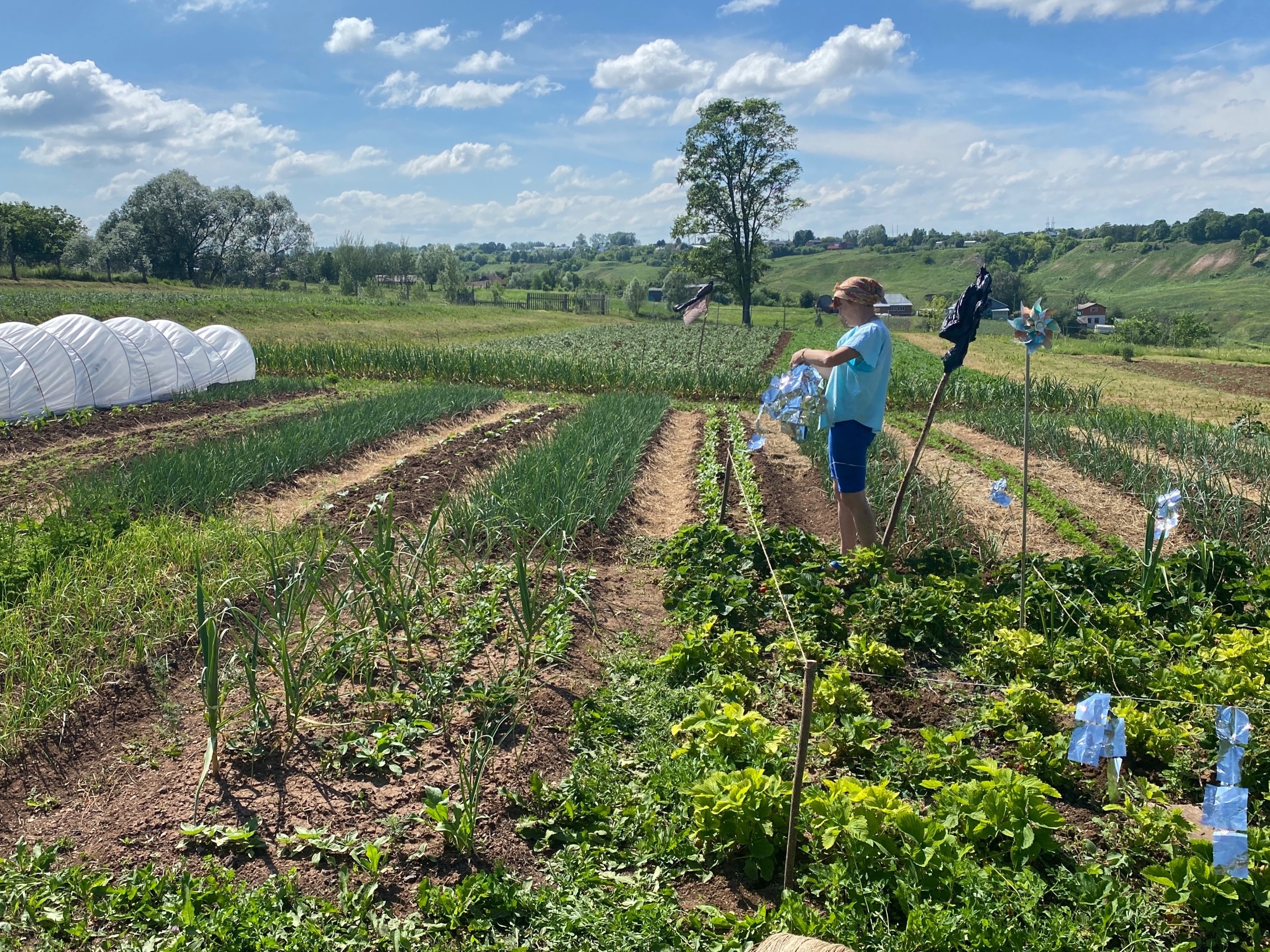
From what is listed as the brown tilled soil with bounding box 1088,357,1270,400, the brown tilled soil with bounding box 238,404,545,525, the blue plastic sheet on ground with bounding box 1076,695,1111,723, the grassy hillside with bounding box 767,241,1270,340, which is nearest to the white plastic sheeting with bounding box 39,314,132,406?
the brown tilled soil with bounding box 238,404,545,525

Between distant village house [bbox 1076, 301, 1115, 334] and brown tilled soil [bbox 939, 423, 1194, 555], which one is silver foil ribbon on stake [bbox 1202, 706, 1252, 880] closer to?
brown tilled soil [bbox 939, 423, 1194, 555]

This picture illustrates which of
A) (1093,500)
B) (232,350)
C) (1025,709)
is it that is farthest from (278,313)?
(1025,709)

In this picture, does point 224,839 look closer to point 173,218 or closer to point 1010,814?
point 1010,814

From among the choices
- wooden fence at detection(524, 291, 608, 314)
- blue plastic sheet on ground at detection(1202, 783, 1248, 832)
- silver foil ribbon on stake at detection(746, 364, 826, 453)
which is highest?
wooden fence at detection(524, 291, 608, 314)

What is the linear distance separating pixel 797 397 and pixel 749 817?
262cm

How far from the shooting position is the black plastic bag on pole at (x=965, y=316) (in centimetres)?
422

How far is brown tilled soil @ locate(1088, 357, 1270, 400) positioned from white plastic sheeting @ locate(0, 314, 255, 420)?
2156 centimetres

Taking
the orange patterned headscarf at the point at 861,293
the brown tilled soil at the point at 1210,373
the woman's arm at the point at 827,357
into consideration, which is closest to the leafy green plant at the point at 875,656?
the woman's arm at the point at 827,357

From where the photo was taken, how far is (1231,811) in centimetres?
198

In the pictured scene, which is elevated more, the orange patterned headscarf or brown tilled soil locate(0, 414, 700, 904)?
the orange patterned headscarf

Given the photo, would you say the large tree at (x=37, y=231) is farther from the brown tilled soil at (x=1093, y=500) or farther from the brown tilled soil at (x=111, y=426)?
the brown tilled soil at (x=1093, y=500)

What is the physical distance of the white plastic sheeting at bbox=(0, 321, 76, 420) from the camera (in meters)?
10.4

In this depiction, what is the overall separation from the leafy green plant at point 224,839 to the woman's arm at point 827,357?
3.27m

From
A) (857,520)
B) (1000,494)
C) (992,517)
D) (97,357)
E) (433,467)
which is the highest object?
(97,357)
